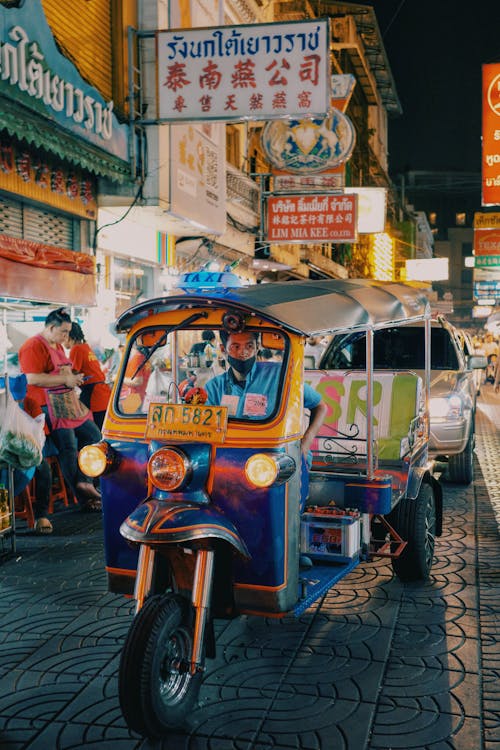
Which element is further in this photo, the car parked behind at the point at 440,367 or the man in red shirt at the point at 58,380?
the car parked behind at the point at 440,367

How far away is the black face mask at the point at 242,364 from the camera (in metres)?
4.63

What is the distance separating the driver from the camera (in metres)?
4.25

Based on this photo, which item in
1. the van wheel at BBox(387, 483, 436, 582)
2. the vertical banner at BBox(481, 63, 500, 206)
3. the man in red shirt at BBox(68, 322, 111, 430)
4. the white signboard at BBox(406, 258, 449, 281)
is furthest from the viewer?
the white signboard at BBox(406, 258, 449, 281)

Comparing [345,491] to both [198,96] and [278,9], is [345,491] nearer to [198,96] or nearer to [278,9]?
[198,96]

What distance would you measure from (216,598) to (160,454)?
880 mm

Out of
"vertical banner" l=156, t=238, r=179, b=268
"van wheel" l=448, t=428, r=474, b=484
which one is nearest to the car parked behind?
"van wheel" l=448, t=428, r=474, b=484

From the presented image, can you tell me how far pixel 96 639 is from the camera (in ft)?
15.9

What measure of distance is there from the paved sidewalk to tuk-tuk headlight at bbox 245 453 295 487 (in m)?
1.20

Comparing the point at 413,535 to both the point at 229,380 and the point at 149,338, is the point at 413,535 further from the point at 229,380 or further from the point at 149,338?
the point at 149,338

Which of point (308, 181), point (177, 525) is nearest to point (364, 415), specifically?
point (177, 525)

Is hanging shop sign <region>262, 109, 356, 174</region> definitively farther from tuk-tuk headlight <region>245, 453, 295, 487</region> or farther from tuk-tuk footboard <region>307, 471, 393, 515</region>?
tuk-tuk headlight <region>245, 453, 295, 487</region>

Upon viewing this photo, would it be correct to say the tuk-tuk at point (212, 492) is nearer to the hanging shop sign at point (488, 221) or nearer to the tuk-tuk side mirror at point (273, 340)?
the tuk-tuk side mirror at point (273, 340)

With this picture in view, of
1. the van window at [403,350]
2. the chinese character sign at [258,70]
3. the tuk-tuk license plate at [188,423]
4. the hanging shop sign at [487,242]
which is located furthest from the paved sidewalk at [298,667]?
the hanging shop sign at [487,242]

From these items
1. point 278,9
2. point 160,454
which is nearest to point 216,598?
point 160,454
